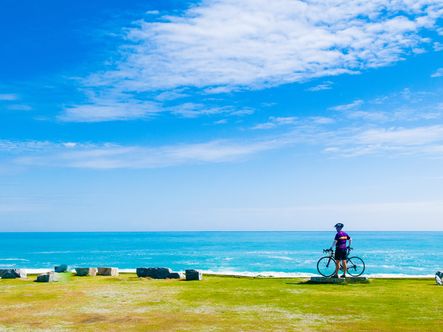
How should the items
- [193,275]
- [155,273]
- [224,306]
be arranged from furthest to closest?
[155,273] < [193,275] < [224,306]

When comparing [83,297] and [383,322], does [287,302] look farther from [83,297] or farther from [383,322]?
[83,297]

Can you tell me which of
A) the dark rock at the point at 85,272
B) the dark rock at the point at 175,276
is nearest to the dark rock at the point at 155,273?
the dark rock at the point at 175,276

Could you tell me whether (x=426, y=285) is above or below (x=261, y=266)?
above

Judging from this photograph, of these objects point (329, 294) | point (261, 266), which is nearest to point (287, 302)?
point (329, 294)

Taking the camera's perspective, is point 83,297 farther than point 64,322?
Yes

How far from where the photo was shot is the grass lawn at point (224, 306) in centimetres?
1302

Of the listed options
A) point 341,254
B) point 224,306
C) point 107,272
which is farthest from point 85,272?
point 341,254


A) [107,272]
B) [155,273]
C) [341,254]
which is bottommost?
[107,272]

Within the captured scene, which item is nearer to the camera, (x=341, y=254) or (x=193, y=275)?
(x=341, y=254)

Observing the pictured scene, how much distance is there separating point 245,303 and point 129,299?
15.0 ft

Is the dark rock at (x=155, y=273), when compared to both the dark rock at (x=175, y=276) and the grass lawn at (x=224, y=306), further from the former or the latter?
the grass lawn at (x=224, y=306)

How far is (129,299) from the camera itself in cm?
1792

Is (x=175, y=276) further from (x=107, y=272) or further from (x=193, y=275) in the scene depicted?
(x=107, y=272)

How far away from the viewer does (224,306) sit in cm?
1603
